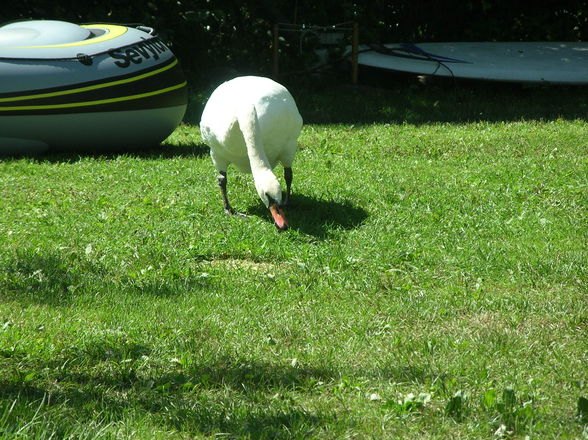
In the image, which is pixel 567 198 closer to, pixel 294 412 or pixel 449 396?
pixel 449 396

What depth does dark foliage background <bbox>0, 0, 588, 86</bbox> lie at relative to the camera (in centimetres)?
1495

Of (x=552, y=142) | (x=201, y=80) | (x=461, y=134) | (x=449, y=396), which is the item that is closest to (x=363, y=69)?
(x=201, y=80)

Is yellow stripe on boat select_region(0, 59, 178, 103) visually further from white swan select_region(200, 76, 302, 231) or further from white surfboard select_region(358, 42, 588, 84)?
white surfboard select_region(358, 42, 588, 84)

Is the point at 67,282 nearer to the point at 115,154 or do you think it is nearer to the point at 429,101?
the point at 115,154

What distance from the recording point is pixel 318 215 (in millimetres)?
7363

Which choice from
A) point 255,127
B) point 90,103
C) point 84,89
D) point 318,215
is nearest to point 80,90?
point 84,89

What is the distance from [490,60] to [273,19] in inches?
166

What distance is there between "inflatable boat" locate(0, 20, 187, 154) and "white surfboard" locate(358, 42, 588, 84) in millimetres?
5992

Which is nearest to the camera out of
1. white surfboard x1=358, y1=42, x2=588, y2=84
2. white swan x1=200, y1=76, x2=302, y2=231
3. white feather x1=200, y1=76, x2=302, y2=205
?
white swan x1=200, y1=76, x2=302, y2=231

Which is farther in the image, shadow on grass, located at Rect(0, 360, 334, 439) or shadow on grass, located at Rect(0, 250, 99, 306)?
shadow on grass, located at Rect(0, 250, 99, 306)

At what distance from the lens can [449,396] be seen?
13.0ft

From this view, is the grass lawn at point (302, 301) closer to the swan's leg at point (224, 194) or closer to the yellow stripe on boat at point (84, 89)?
the swan's leg at point (224, 194)

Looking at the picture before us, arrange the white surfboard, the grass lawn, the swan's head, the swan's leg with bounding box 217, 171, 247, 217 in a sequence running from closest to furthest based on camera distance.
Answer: the grass lawn < the swan's head < the swan's leg with bounding box 217, 171, 247, 217 < the white surfboard

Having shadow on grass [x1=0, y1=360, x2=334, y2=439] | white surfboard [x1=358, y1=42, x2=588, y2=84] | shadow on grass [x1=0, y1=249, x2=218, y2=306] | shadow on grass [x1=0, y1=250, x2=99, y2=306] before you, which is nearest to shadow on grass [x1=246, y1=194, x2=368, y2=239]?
shadow on grass [x1=0, y1=249, x2=218, y2=306]
